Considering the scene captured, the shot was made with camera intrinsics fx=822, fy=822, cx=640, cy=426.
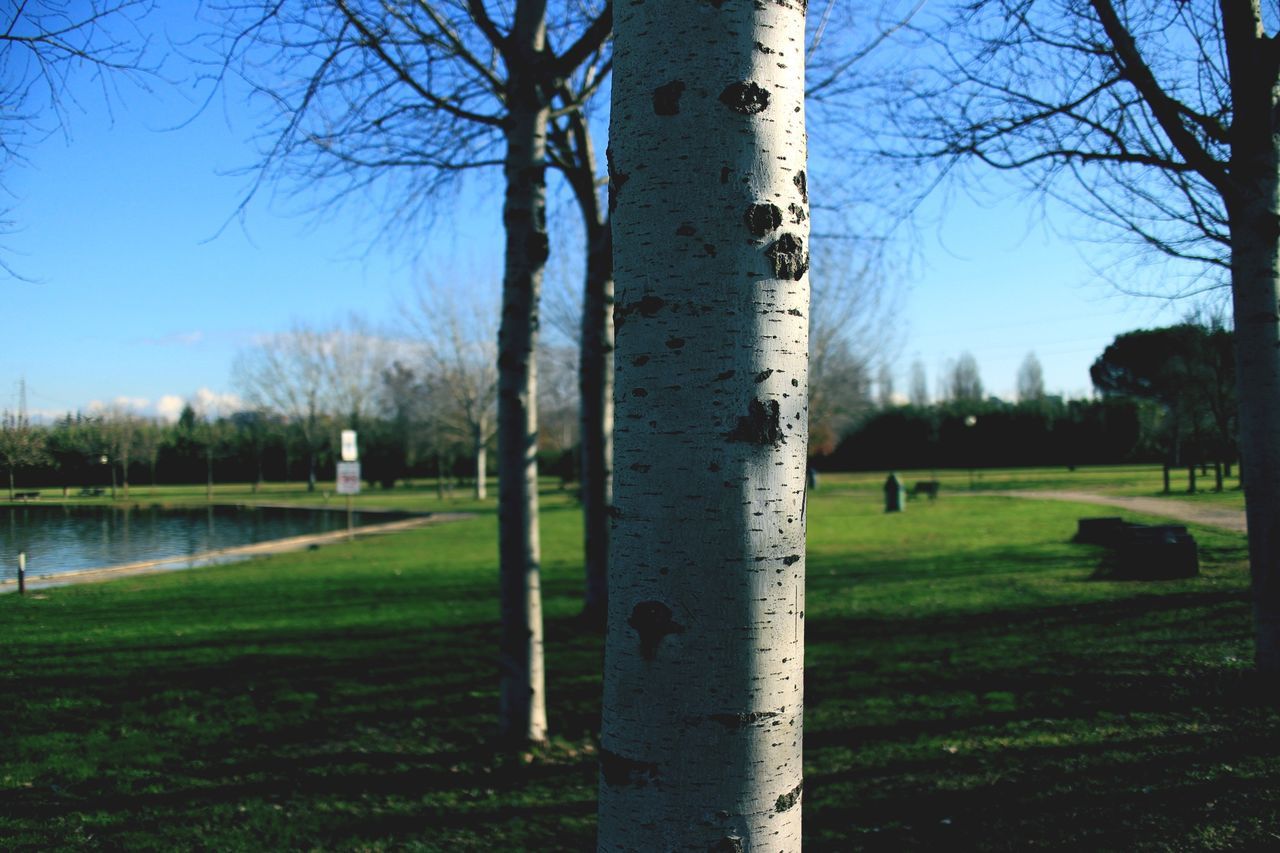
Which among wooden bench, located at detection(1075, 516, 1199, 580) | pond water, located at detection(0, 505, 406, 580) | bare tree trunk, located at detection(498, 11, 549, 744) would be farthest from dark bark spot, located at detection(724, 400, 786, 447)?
wooden bench, located at detection(1075, 516, 1199, 580)

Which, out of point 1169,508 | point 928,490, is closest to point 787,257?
point 1169,508

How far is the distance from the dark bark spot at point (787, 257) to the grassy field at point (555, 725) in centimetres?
349

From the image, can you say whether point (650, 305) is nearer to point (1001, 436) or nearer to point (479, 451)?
point (479, 451)

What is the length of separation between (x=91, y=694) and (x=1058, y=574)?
1202 centimetres

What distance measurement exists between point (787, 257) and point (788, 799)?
37.1 inches

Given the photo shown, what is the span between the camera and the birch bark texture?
1.37 metres

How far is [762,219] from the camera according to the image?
142 centimetres

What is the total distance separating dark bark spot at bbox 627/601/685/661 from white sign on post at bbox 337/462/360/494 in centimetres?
2140

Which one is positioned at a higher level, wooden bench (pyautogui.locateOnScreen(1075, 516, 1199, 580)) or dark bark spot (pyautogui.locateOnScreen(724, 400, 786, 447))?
dark bark spot (pyautogui.locateOnScreen(724, 400, 786, 447))

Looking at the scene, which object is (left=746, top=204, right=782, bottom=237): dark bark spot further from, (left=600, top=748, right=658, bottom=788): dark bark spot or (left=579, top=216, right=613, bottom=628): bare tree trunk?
(left=579, top=216, right=613, bottom=628): bare tree trunk

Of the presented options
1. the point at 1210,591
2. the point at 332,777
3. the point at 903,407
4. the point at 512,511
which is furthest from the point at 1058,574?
the point at 903,407

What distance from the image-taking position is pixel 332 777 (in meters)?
5.03

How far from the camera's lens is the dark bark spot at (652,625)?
4.54 ft

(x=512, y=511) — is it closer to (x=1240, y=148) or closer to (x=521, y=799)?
(x=521, y=799)
